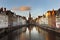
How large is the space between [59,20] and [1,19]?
26.2 m

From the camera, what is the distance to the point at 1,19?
6669 centimetres

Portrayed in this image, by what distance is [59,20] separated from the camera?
231ft
